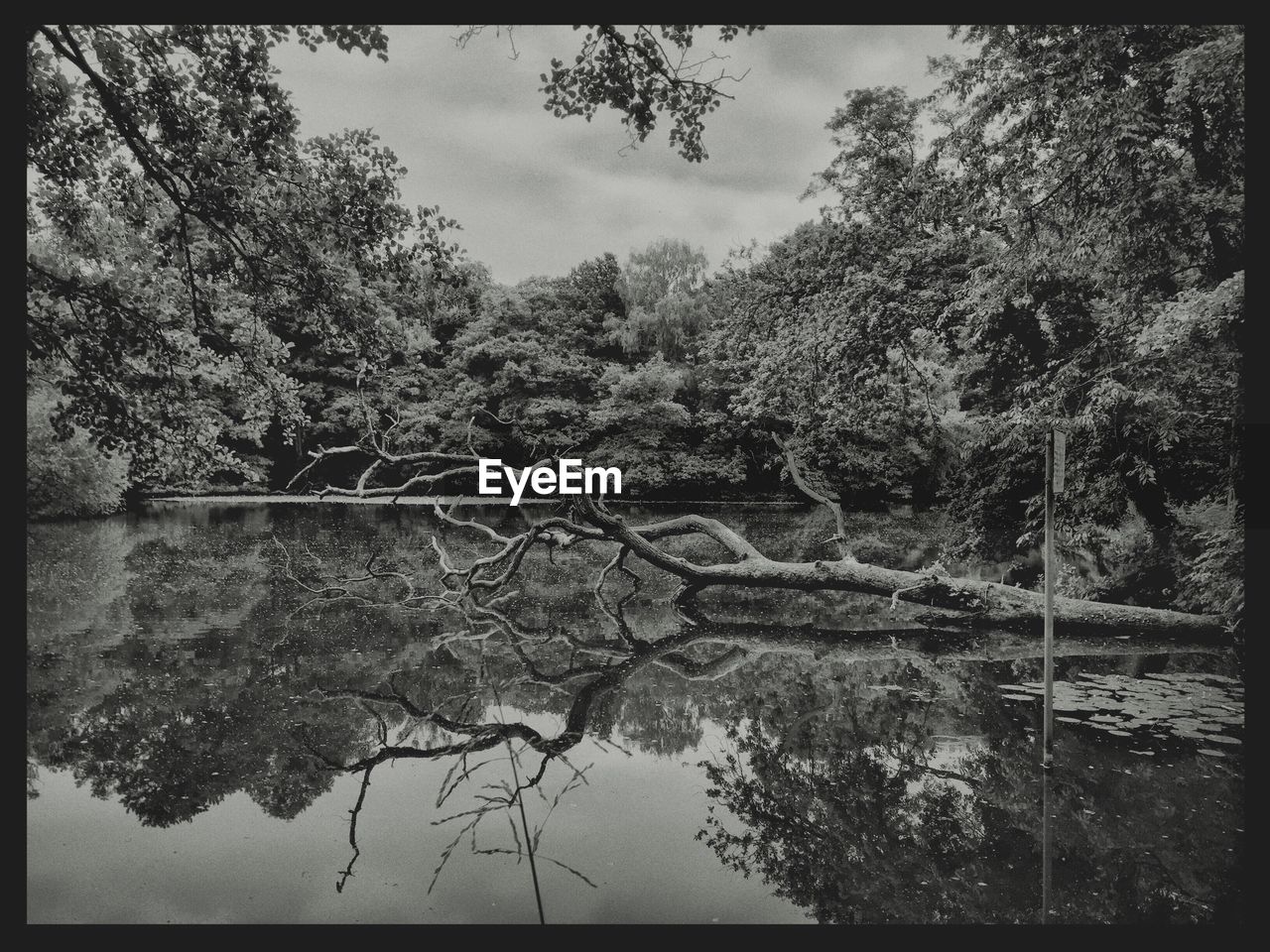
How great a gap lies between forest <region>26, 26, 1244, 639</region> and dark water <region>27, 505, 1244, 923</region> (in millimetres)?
1634

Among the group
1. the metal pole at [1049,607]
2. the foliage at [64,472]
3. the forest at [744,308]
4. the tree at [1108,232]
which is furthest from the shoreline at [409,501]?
the metal pole at [1049,607]

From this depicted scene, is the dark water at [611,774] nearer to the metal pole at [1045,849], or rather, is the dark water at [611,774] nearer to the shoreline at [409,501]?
the metal pole at [1045,849]

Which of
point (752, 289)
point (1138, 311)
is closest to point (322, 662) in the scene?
point (752, 289)

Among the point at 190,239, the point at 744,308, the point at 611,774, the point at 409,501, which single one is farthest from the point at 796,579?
the point at 409,501

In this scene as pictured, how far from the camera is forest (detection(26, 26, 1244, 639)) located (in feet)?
15.9

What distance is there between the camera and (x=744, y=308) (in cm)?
995

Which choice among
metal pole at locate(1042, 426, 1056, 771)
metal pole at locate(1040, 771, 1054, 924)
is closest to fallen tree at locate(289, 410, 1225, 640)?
metal pole at locate(1042, 426, 1056, 771)

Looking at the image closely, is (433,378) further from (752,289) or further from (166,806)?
(166,806)

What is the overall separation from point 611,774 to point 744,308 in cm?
688

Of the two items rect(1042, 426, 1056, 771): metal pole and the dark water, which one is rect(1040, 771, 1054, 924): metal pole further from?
rect(1042, 426, 1056, 771): metal pole

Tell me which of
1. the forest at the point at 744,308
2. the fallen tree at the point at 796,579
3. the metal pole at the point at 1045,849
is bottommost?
the metal pole at the point at 1045,849

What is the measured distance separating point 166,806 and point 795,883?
10.5 ft

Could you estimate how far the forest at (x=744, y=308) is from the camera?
485 cm

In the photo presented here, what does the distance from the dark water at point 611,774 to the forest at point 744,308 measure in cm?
163
